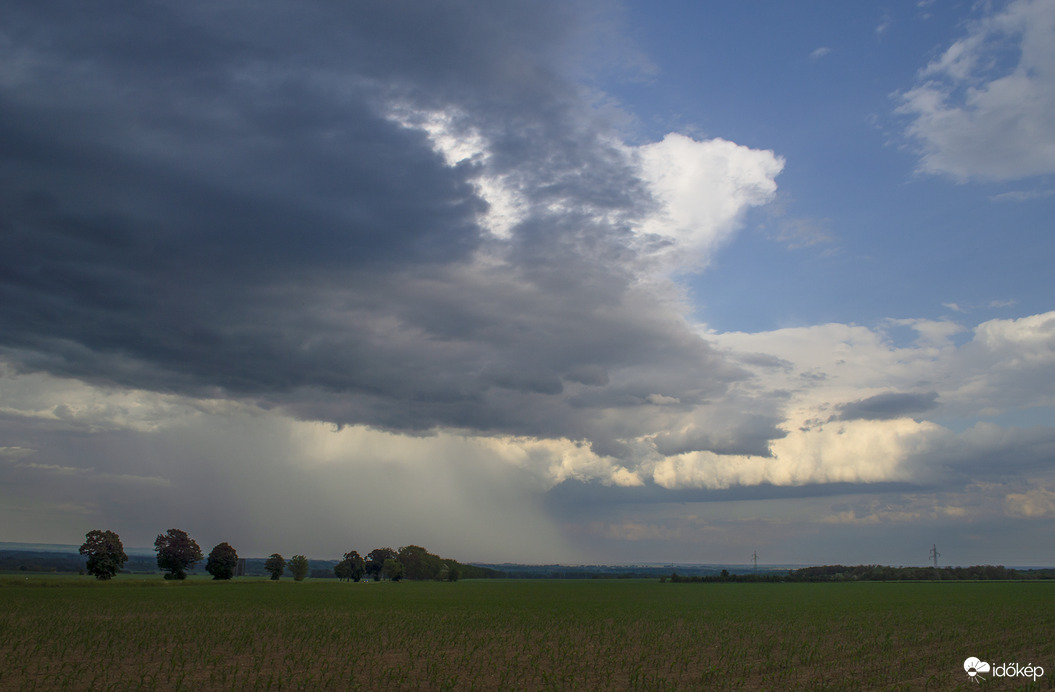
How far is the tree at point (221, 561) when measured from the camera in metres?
144

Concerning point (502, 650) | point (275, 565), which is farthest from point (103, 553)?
point (502, 650)

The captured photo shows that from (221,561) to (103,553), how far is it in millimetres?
29896

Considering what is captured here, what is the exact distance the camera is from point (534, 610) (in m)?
62.9

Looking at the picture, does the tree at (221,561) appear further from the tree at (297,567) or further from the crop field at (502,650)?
the crop field at (502,650)

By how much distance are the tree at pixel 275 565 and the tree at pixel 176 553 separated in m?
41.7

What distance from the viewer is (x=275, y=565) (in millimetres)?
181000

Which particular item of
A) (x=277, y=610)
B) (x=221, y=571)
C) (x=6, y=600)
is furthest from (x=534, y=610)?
(x=221, y=571)

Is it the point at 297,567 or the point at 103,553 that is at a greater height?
the point at 103,553

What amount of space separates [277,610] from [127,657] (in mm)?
29213

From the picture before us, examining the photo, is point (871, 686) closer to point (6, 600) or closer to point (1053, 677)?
point (1053, 677)

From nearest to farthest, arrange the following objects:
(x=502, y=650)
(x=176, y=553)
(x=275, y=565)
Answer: (x=502, y=650)
(x=176, y=553)
(x=275, y=565)

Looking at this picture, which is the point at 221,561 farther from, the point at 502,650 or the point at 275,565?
the point at 502,650

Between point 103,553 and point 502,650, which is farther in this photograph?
point 103,553

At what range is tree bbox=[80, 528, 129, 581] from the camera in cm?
11681
